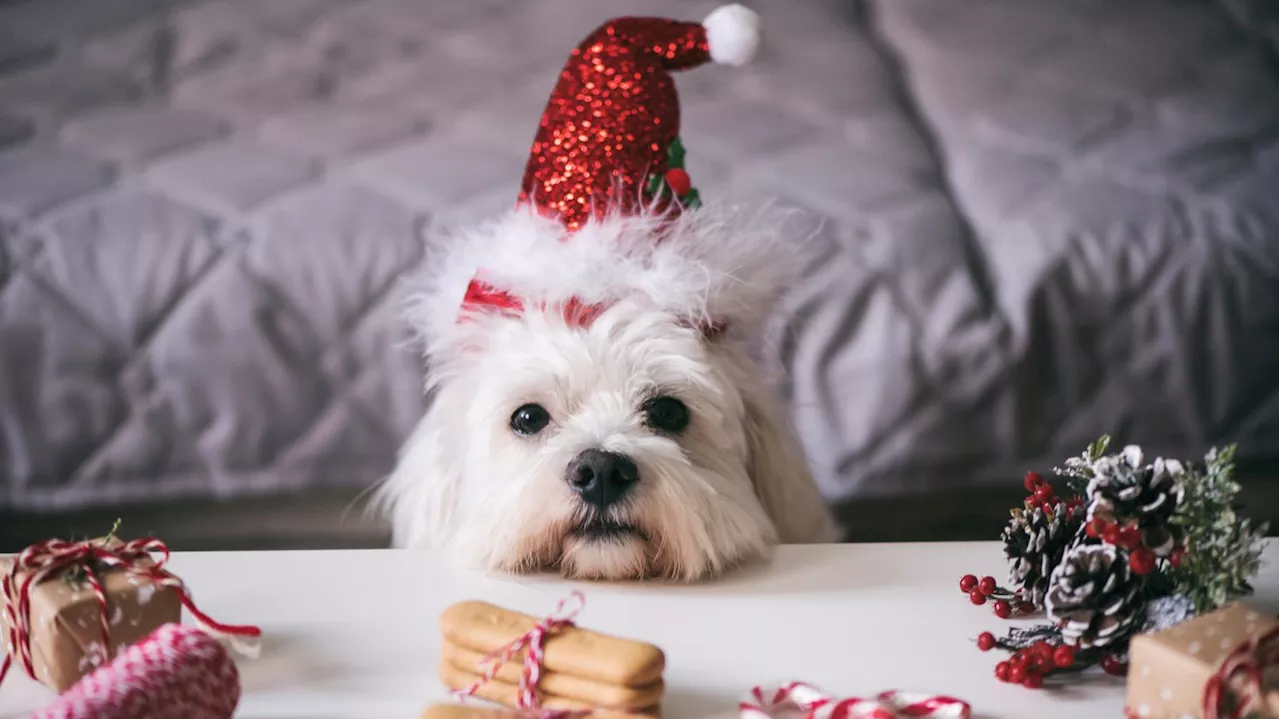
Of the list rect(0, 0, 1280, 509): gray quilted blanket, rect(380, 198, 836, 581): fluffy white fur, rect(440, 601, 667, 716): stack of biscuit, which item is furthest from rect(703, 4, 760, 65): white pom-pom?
rect(440, 601, 667, 716): stack of biscuit

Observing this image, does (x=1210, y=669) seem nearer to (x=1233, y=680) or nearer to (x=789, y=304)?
(x=1233, y=680)

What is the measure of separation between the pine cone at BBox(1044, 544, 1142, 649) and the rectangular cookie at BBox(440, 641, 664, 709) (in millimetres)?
318

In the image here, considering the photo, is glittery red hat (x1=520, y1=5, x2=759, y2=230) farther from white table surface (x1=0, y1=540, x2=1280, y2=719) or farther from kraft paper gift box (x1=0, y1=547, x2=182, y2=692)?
kraft paper gift box (x1=0, y1=547, x2=182, y2=692)

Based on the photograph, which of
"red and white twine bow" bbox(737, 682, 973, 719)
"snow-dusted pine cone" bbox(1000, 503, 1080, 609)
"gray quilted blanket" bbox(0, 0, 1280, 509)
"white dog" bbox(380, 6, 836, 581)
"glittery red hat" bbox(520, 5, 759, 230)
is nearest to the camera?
"red and white twine bow" bbox(737, 682, 973, 719)

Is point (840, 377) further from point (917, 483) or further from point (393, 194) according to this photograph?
point (393, 194)

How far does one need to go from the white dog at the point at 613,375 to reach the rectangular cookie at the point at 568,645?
201 millimetres

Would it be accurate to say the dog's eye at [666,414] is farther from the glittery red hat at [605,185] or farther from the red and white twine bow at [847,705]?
the red and white twine bow at [847,705]

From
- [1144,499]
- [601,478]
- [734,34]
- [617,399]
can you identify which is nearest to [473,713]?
[601,478]

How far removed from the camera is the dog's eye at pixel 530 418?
1139mm

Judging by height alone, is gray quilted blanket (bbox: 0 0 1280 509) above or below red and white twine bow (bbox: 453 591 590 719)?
above

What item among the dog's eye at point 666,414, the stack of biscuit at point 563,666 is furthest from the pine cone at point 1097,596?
the dog's eye at point 666,414

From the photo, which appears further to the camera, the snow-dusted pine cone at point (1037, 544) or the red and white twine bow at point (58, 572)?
the snow-dusted pine cone at point (1037, 544)

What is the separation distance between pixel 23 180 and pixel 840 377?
1.29 meters

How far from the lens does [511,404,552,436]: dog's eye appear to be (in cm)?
114
